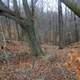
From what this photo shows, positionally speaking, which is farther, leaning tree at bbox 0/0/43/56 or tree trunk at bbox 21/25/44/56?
tree trunk at bbox 21/25/44/56

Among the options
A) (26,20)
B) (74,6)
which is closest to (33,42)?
(26,20)

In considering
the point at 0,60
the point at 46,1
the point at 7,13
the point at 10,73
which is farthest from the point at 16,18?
the point at 46,1

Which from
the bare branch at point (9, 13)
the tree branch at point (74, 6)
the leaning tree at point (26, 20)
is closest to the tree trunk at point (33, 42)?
the leaning tree at point (26, 20)

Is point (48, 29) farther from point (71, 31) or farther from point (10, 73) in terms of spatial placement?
point (10, 73)

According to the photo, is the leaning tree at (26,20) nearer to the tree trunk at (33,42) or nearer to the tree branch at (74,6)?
the tree trunk at (33,42)

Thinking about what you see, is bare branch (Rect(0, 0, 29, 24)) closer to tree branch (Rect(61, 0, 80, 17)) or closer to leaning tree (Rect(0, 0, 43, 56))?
leaning tree (Rect(0, 0, 43, 56))

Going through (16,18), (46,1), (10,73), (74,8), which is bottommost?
(10,73)

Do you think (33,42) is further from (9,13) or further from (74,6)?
(74,6)

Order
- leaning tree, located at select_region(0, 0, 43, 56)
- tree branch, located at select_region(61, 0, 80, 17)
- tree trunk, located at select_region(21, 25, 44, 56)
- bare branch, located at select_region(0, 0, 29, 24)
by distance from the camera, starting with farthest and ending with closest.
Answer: tree trunk, located at select_region(21, 25, 44, 56)
leaning tree, located at select_region(0, 0, 43, 56)
bare branch, located at select_region(0, 0, 29, 24)
tree branch, located at select_region(61, 0, 80, 17)

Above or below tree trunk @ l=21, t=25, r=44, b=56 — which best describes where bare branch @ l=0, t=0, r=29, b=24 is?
above

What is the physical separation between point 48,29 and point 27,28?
20826 millimetres

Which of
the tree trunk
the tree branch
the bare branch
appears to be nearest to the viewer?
the tree branch

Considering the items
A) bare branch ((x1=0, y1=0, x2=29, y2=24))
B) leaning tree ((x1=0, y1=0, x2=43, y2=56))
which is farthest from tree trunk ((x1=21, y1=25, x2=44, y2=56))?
bare branch ((x1=0, y1=0, x2=29, y2=24))

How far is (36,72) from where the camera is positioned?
323 inches
